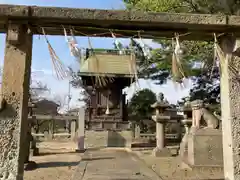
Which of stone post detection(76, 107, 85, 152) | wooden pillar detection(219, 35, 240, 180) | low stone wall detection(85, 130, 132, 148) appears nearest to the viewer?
wooden pillar detection(219, 35, 240, 180)

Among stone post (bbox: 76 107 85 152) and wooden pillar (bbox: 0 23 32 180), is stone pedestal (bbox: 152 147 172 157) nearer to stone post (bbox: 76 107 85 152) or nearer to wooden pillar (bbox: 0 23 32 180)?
stone post (bbox: 76 107 85 152)

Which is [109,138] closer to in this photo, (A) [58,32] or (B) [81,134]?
(B) [81,134]

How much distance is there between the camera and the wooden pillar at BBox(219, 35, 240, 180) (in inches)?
155

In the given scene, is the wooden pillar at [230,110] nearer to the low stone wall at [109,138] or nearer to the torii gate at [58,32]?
the torii gate at [58,32]

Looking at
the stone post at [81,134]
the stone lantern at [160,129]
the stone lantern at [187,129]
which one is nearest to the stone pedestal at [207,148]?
the stone lantern at [187,129]

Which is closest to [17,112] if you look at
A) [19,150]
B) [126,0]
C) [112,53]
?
[19,150]

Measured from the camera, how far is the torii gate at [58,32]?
3.77 meters

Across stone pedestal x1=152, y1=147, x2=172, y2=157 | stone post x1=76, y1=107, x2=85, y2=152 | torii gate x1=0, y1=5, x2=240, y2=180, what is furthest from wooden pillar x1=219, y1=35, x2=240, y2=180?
stone post x1=76, y1=107, x2=85, y2=152

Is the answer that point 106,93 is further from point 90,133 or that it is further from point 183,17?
point 183,17

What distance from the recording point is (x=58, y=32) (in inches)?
164

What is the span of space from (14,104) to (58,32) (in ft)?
4.25

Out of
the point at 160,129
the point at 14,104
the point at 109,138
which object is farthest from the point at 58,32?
the point at 109,138

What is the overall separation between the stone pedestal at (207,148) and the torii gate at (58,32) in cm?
349

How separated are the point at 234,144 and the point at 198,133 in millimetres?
3727
